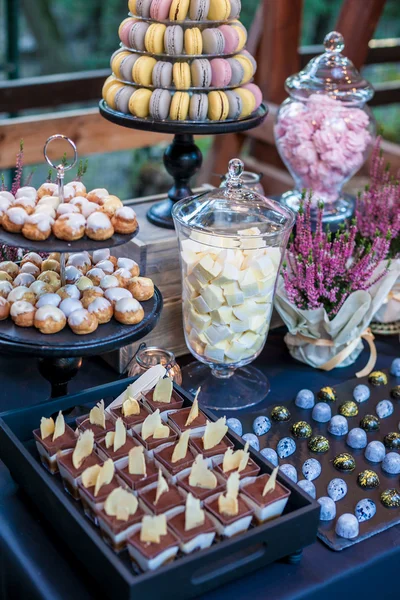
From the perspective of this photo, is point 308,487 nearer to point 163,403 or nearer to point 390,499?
point 390,499

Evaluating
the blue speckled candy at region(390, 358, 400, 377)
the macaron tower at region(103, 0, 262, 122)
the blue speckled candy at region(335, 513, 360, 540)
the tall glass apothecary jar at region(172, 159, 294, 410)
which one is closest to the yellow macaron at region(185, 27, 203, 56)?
the macaron tower at region(103, 0, 262, 122)

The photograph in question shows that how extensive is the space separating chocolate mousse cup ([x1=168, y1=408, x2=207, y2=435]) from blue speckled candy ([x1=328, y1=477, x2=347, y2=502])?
0.22 meters

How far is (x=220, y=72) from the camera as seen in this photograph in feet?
4.25

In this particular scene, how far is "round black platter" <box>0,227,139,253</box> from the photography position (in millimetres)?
958

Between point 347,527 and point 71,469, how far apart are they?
39cm

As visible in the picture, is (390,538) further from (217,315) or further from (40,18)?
(40,18)

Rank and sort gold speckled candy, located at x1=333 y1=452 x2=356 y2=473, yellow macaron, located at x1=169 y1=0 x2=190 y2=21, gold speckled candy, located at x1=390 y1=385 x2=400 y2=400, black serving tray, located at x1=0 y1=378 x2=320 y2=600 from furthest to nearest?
gold speckled candy, located at x1=390 y1=385 x2=400 y2=400 → yellow macaron, located at x1=169 y1=0 x2=190 y2=21 → gold speckled candy, located at x1=333 y1=452 x2=356 y2=473 → black serving tray, located at x1=0 y1=378 x2=320 y2=600

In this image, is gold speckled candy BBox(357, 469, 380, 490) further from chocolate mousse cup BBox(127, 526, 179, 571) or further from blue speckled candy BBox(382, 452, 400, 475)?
chocolate mousse cup BBox(127, 526, 179, 571)

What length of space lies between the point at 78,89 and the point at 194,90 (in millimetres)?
1922

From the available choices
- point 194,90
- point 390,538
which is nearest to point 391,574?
point 390,538

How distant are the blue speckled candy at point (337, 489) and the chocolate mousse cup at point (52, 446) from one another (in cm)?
38

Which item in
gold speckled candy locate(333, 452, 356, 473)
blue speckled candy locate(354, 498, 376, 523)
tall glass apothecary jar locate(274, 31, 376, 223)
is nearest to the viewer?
blue speckled candy locate(354, 498, 376, 523)

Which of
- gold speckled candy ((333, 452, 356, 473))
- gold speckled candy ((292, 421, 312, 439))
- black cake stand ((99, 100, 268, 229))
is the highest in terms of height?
black cake stand ((99, 100, 268, 229))

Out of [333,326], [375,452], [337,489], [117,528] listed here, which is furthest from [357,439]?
[117,528]
